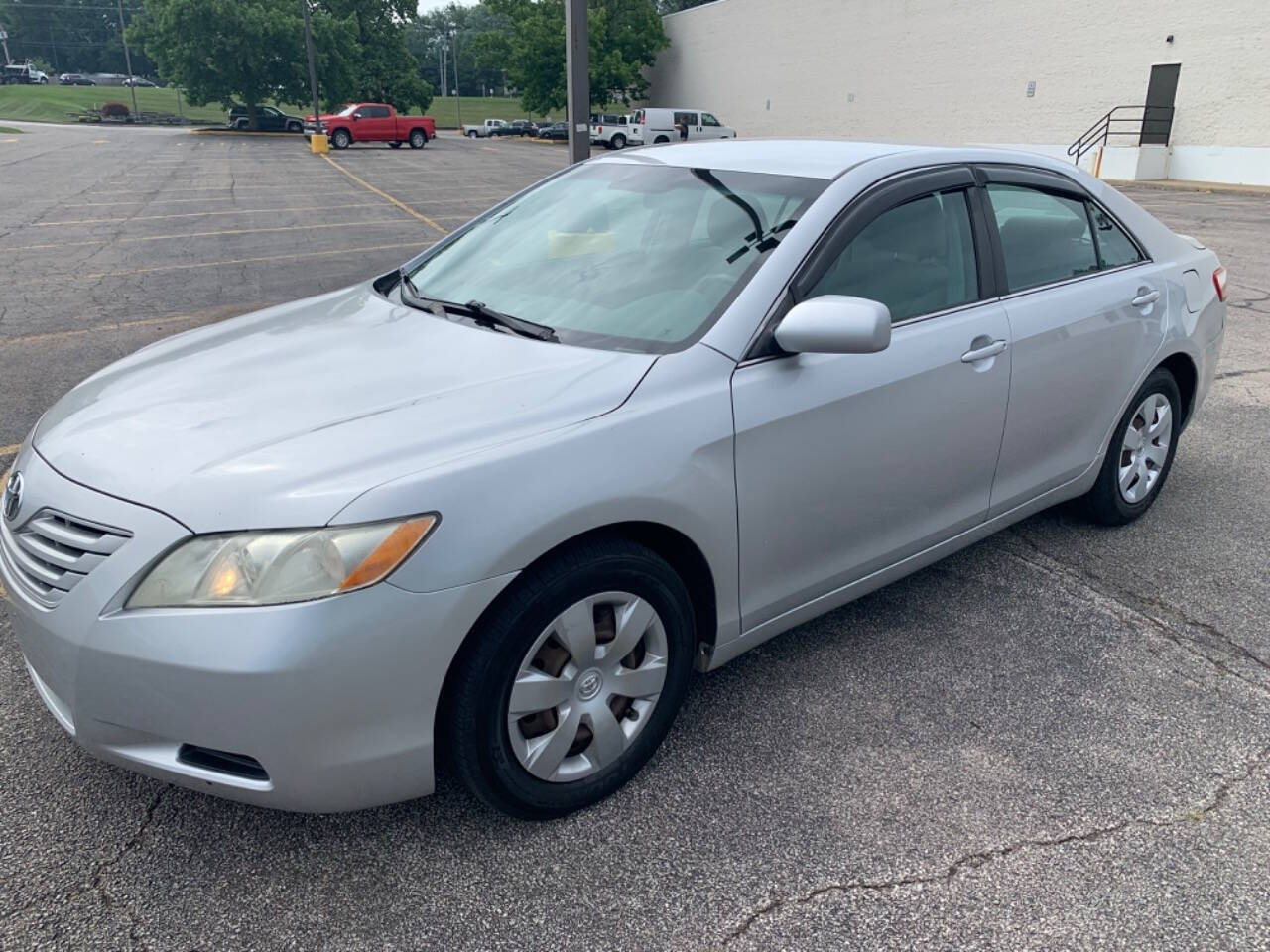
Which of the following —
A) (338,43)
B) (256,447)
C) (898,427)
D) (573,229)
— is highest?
(338,43)

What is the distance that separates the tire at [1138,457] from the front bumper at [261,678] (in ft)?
9.68

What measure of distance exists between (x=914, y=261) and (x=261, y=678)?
2.31 m

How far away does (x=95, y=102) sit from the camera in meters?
68.9

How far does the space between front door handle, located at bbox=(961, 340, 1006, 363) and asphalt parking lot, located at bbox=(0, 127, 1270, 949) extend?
0.95 m

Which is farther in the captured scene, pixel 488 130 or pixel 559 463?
pixel 488 130

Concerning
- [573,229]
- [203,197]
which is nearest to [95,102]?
[203,197]

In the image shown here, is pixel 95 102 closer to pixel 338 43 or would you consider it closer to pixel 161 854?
pixel 338 43

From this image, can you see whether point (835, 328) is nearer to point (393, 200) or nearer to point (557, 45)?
point (393, 200)

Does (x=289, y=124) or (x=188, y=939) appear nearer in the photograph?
(x=188, y=939)

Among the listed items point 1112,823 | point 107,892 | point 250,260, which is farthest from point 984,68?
point 107,892

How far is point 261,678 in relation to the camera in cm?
199

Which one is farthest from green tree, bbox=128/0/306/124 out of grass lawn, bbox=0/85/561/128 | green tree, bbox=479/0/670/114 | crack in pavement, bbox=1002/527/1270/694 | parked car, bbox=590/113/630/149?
crack in pavement, bbox=1002/527/1270/694

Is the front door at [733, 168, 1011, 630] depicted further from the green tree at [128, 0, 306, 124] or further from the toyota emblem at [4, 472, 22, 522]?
the green tree at [128, 0, 306, 124]

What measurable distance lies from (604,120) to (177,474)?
51.5 meters
